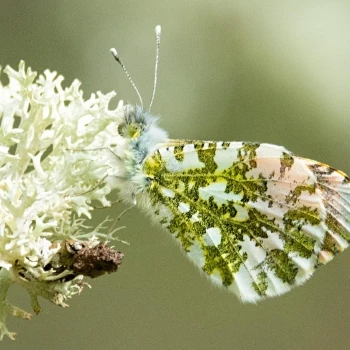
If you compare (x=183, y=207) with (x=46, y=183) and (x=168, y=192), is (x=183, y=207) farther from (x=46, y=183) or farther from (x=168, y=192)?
(x=46, y=183)

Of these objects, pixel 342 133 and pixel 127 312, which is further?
pixel 342 133

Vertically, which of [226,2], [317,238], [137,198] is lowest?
[317,238]

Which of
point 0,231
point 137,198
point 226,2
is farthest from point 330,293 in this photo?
A: point 0,231

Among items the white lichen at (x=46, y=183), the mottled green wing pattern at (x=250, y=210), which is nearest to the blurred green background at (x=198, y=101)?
the mottled green wing pattern at (x=250, y=210)

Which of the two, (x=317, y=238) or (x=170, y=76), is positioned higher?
(x=170, y=76)

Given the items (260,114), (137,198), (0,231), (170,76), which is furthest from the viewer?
(260,114)

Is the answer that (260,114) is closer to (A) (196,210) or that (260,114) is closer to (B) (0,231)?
(A) (196,210)

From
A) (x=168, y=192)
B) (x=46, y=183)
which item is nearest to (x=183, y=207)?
(x=168, y=192)
